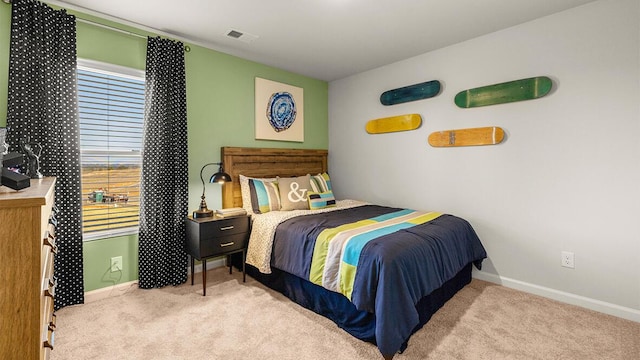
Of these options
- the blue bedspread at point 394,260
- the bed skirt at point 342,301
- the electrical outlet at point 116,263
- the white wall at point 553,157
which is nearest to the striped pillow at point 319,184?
the blue bedspread at point 394,260

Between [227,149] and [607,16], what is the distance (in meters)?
3.45

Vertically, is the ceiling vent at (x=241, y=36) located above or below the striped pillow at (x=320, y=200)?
above

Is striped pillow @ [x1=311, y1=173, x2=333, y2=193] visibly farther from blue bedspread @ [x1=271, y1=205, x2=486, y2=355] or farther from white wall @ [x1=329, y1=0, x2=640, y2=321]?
white wall @ [x1=329, y1=0, x2=640, y2=321]

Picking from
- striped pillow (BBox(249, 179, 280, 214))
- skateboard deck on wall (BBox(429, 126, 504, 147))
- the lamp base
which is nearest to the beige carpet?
the lamp base

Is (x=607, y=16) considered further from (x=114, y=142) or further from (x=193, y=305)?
(x=114, y=142)

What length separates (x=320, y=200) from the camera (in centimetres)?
328

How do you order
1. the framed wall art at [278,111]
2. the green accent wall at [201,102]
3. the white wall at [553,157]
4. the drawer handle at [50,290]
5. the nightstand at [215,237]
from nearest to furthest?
the drawer handle at [50,290] → the white wall at [553,157] → the green accent wall at [201,102] → the nightstand at [215,237] → the framed wall art at [278,111]

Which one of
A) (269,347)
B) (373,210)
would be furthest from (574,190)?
(269,347)

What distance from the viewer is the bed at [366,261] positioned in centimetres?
176

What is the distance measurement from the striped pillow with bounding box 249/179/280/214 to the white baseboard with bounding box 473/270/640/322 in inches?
85.1

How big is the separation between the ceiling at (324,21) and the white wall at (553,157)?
24cm

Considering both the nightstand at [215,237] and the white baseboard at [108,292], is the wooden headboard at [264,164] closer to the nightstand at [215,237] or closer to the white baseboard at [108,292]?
the nightstand at [215,237]

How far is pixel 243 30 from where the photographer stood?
2.74 meters

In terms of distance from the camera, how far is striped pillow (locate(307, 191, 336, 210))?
3240 millimetres
